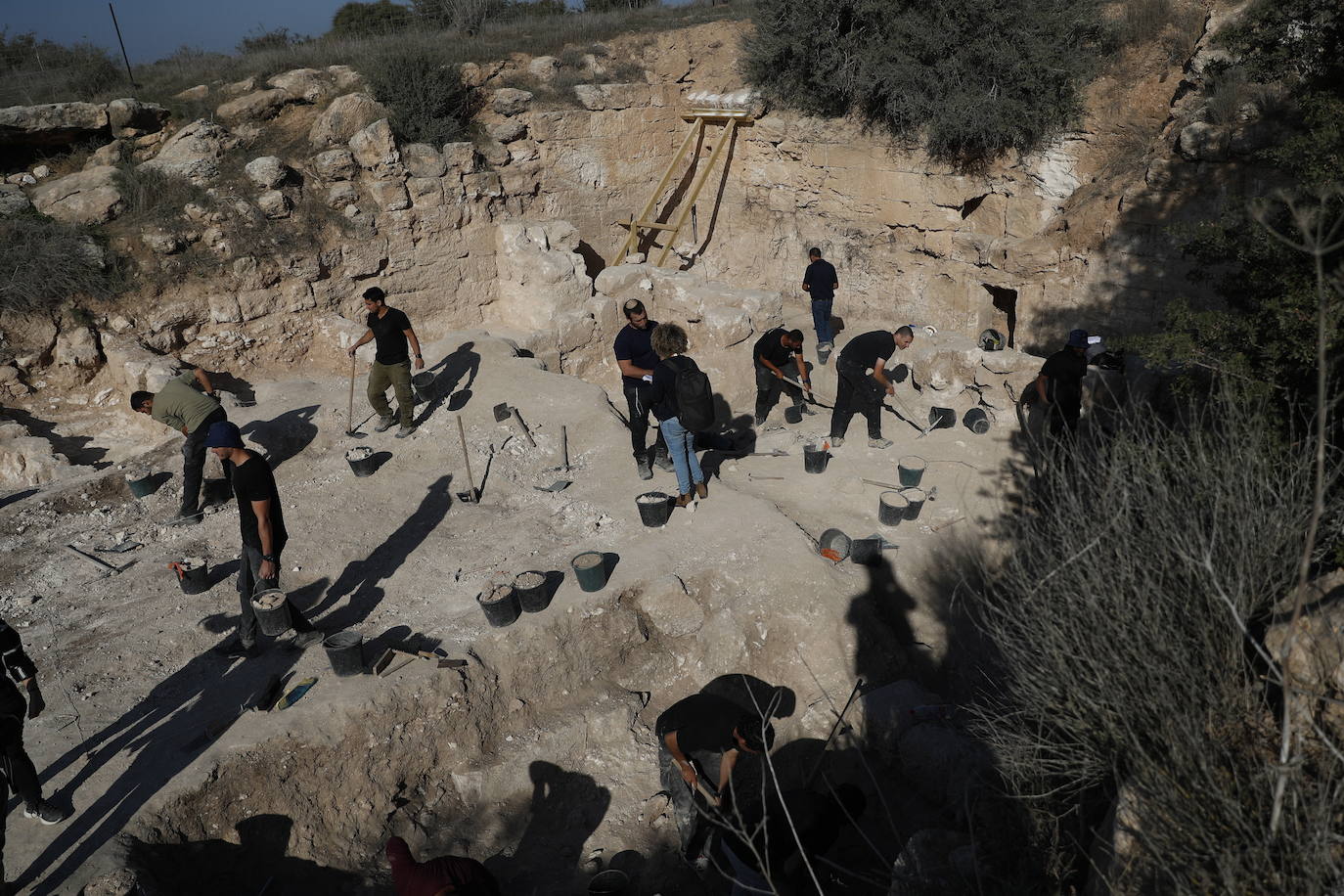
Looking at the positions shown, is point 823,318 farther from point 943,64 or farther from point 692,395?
point 692,395

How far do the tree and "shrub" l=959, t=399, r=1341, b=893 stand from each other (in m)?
22.7

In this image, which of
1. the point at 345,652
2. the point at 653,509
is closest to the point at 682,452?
the point at 653,509

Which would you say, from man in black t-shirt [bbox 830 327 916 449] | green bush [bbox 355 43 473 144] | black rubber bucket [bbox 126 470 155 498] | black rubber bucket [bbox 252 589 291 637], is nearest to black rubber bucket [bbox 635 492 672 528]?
man in black t-shirt [bbox 830 327 916 449]

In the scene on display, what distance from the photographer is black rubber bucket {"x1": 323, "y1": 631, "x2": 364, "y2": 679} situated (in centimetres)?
575

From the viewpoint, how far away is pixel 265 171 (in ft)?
38.4

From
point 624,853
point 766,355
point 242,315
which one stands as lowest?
point 624,853

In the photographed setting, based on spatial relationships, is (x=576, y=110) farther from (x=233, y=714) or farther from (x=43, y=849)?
(x=43, y=849)

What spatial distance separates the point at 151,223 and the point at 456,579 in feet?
26.1

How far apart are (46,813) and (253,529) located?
206cm

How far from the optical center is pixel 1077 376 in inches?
310

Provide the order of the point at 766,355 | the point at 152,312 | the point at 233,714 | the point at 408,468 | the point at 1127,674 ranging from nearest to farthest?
1. the point at 1127,674
2. the point at 233,714
3. the point at 408,468
4. the point at 766,355
5. the point at 152,312

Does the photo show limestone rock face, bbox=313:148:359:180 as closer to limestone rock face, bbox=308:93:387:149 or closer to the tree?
limestone rock face, bbox=308:93:387:149

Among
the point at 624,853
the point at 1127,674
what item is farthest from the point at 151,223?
the point at 1127,674

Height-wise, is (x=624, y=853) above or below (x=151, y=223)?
below
